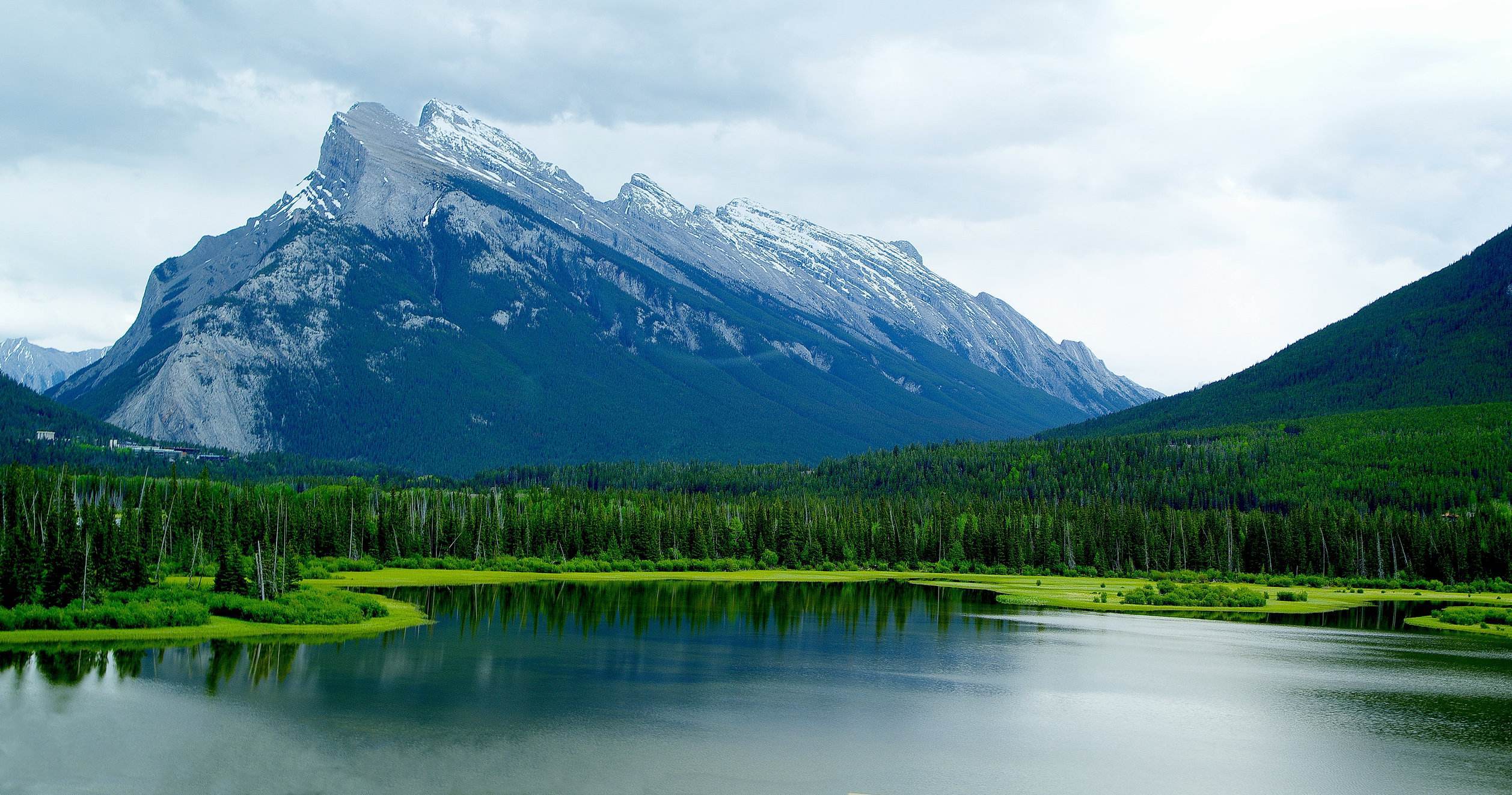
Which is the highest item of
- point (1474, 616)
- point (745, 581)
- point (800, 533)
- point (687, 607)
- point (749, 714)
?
point (800, 533)

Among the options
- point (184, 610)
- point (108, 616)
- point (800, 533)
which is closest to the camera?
point (108, 616)

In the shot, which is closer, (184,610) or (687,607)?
(184,610)

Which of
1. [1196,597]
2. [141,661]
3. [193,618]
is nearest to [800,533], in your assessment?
[1196,597]

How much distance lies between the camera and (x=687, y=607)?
103m

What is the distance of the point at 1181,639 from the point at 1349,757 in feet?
131

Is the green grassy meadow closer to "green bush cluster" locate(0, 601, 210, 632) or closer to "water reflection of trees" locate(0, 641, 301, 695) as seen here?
"green bush cluster" locate(0, 601, 210, 632)

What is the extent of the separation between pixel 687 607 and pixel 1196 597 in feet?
178

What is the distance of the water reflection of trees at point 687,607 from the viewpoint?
88000 millimetres

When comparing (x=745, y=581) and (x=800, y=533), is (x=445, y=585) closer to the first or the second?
(x=745, y=581)

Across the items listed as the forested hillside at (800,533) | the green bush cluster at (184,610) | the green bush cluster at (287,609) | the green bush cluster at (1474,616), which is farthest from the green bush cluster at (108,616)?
the green bush cluster at (1474,616)

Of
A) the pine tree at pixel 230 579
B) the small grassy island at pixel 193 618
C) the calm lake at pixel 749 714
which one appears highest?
the pine tree at pixel 230 579

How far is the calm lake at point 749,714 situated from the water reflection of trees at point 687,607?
2.31 m

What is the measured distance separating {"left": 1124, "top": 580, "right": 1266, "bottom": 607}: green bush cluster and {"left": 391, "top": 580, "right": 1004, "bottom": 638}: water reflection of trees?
55.4 ft

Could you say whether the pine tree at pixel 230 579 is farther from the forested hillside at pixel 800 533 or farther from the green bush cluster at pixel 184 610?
the forested hillside at pixel 800 533
